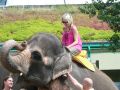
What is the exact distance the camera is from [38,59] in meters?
4.02

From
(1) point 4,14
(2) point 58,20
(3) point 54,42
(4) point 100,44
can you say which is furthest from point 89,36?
(3) point 54,42

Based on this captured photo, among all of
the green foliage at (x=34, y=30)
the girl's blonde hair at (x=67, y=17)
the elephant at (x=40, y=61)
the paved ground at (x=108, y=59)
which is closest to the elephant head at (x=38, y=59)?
the elephant at (x=40, y=61)

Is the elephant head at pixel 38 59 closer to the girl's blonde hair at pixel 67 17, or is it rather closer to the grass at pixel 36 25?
the girl's blonde hair at pixel 67 17

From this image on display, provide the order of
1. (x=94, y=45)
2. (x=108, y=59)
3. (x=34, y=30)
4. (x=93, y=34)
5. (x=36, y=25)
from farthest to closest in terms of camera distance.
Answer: (x=36, y=25) → (x=34, y=30) → (x=93, y=34) → (x=94, y=45) → (x=108, y=59)

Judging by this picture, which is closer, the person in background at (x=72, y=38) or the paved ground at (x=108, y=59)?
the person in background at (x=72, y=38)

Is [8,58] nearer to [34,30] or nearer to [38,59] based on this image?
[38,59]

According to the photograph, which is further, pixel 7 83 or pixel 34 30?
pixel 34 30

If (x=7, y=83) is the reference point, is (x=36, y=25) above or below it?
below

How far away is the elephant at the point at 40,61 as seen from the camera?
3912mm

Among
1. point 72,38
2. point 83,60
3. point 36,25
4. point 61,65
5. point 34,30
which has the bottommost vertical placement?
point 36,25

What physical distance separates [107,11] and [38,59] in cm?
1393

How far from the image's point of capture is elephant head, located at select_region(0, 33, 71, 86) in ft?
12.7

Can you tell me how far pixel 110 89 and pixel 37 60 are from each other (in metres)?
2.96

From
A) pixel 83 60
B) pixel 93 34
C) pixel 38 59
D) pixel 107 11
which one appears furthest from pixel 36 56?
pixel 93 34
